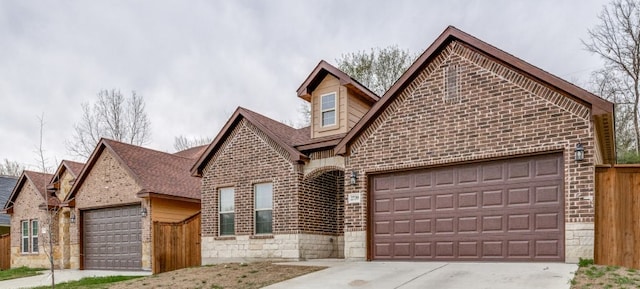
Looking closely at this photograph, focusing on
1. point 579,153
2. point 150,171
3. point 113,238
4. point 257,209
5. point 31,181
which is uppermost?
point 579,153

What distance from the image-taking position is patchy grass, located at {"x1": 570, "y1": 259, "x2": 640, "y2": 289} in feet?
27.1

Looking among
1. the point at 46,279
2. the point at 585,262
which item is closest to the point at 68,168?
the point at 46,279

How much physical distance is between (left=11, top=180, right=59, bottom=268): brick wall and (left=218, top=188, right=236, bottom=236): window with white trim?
31.9ft

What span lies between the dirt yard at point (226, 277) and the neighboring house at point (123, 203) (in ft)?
16.0

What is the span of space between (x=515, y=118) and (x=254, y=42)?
11632mm

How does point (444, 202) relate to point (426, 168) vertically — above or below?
below

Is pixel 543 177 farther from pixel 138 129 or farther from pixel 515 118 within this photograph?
pixel 138 129

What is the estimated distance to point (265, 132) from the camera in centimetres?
1545

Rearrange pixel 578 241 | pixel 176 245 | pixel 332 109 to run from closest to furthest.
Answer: pixel 578 241 < pixel 332 109 < pixel 176 245

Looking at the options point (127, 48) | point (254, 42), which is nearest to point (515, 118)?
point (254, 42)

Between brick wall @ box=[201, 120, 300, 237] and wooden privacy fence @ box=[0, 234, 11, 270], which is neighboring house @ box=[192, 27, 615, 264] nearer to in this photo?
brick wall @ box=[201, 120, 300, 237]

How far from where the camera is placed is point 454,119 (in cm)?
1220

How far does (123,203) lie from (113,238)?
163 cm

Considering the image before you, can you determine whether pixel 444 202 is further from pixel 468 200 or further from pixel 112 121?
pixel 112 121
